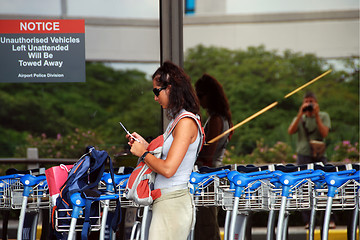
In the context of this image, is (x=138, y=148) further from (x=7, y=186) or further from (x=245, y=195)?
(x=7, y=186)

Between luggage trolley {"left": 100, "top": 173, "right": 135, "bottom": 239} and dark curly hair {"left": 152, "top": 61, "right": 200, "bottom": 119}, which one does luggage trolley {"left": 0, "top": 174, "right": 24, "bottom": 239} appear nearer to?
luggage trolley {"left": 100, "top": 173, "right": 135, "bottom": 239}

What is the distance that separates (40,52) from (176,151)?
11.5 feet

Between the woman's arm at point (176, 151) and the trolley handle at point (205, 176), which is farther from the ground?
the woman's arm at point (176, 151)

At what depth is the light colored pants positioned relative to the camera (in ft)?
12.5

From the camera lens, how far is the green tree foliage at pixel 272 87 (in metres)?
9.22

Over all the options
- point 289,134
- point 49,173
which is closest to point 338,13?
point 289,134

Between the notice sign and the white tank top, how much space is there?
3.14 meters

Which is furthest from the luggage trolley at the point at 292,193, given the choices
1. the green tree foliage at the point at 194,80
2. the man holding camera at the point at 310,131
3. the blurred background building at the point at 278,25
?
the blurred background building at the point at 278,25

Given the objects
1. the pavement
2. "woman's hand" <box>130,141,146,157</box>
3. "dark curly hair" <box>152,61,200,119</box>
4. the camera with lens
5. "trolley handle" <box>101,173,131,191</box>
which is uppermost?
"dark curly hair" <box>152,61,200,119</box>

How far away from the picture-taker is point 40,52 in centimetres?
670

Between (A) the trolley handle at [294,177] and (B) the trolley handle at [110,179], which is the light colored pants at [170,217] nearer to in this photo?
(A) the trolley handle at [294,177]

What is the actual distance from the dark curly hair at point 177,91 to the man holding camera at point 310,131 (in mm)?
5285

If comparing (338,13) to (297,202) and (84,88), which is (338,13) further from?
(297,202)

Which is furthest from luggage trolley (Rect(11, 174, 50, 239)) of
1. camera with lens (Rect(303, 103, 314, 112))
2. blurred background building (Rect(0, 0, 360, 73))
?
camera with lens (Rect(303, 103, 314, 112))
